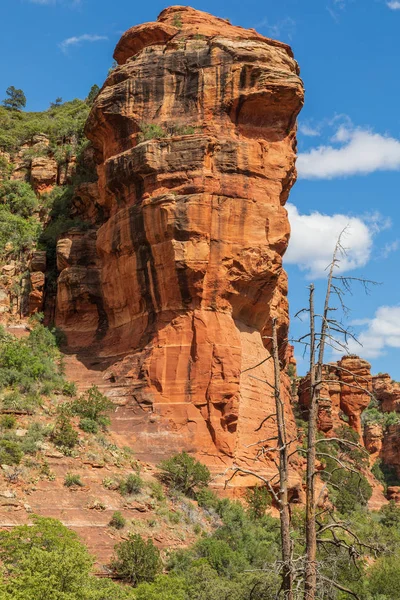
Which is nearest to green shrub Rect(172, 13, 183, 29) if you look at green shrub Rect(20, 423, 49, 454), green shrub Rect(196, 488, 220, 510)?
green shrub Rect(20, 423, 49, 454)

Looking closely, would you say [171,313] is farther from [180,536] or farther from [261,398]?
[180,536]

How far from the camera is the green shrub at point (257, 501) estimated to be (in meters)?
29.1

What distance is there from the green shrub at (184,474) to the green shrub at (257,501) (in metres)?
1.87

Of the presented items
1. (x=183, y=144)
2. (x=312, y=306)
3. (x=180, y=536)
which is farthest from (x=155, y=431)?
(x=312, y=306)

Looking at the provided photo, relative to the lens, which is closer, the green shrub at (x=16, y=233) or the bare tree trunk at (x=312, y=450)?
the bare tree trunk at (x=312, y=450)

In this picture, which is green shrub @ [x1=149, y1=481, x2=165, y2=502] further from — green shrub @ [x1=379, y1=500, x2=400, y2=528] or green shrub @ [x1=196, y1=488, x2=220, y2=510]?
green shrub @ [x1=379, y1=500, x2=400, y2=528]

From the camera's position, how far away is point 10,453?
80.1 feet

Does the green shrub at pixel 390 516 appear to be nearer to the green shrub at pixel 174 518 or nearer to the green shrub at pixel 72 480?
the green shrub at pixel 174 518

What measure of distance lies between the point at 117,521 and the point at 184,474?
18.6ft

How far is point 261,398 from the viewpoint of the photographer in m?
34.0

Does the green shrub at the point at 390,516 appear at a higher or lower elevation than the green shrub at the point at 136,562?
higher

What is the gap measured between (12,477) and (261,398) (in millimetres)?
13576

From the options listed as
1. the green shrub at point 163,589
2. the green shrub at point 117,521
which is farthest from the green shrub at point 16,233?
the green shrub at point 163,589

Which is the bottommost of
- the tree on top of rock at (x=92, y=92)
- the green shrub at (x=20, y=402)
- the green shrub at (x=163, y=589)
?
the green shrub at (x=163, y=589)
